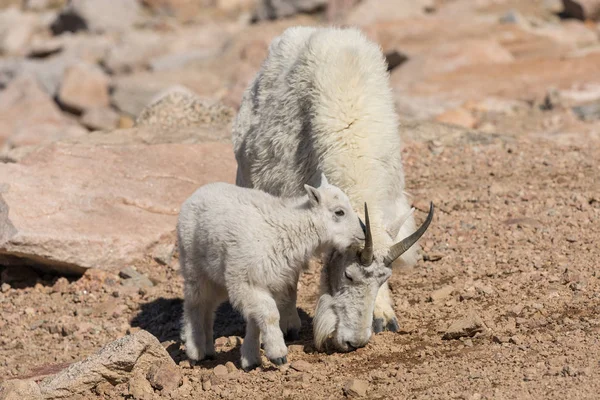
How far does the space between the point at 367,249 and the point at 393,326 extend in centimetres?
125

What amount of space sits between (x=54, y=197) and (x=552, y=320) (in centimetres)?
559

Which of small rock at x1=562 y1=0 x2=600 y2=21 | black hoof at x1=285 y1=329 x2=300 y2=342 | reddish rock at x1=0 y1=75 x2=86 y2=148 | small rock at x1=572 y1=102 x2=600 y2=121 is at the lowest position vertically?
reddish rock at x1=0 y1=75 x2=86 y2=148

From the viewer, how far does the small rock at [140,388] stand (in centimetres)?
679

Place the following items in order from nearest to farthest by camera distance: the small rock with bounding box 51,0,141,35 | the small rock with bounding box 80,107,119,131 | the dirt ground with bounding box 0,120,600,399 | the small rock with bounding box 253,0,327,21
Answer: the dirt ground with bounding box 0,120,600,399, the small rock with bounding box 80,107,119,131, the small rock with bounding box 253,0,327,21, the small rock with bounding box 51,0,141,35

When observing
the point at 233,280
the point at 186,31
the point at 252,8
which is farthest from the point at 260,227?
the point at 252,8

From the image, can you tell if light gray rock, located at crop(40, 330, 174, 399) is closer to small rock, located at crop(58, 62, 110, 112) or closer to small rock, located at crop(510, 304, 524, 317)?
small rock, located at crop(510, 304, 524, 317)

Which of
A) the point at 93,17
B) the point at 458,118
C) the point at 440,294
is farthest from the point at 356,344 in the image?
the point at 93,17

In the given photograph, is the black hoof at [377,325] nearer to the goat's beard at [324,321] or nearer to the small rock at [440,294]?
the goat's beard at [324,321]

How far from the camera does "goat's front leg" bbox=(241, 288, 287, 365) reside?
673cm

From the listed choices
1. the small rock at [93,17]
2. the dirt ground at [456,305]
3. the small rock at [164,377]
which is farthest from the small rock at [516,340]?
the small rock at [93,17]

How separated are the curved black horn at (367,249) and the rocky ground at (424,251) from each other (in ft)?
2.58

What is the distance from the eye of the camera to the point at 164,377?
22.6 feet

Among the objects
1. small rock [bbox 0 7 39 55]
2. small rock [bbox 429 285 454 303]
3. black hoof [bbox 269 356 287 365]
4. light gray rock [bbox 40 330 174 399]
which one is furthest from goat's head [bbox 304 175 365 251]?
small rock [bbox 0 7 39 55]

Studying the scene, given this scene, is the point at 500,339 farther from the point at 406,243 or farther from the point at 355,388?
the point at 355,388
